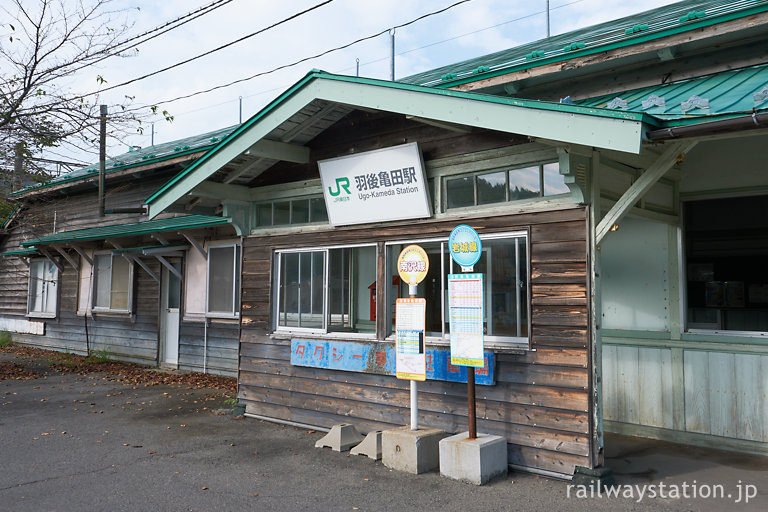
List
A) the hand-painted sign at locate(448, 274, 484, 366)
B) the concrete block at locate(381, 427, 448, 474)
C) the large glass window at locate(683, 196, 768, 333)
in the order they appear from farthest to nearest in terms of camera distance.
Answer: the large glass window at locate(683, 196, 768, 333)
the concrete block at locate(381, 427, 448, 474)
the hand-painted sign at locate(448, 274, 484, 366)

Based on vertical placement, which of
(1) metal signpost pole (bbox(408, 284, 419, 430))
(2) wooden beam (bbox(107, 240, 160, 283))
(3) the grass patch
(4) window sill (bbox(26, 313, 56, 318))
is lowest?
(3) the grass patch

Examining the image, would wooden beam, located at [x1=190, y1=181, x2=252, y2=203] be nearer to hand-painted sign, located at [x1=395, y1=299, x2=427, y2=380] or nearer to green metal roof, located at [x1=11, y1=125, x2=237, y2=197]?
green metal roof, located at [x1=11, y1=125, x2=237, y2=197]

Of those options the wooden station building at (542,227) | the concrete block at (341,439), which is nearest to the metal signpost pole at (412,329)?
the wooden station building at (542,227)

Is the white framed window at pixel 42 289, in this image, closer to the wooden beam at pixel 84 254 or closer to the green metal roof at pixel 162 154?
the wooden beam at pixel 84 254

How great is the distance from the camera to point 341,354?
6.94 m

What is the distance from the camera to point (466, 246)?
538 centimetres

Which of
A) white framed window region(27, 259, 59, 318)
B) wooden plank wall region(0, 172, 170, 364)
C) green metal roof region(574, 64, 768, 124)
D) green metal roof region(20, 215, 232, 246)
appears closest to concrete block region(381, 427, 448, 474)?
green metal roof region(574, 64, 768, 124)

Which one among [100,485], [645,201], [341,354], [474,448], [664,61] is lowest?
[100,485]

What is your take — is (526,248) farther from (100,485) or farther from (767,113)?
(100,485)

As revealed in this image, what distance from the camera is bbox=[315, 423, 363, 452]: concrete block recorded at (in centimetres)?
633

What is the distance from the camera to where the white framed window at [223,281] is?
10969 mm

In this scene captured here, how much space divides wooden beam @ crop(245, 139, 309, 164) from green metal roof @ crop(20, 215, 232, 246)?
256cm

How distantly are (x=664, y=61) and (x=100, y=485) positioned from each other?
7.03 m

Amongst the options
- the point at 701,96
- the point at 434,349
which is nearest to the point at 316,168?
the point at 434,349
